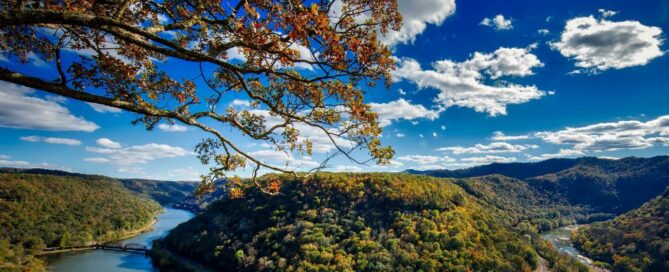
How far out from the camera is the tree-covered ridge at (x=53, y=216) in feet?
199

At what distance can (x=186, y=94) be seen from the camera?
5918mm

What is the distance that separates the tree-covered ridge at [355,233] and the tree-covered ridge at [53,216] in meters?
20.6

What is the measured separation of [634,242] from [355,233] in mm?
61816

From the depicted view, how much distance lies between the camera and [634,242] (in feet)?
230

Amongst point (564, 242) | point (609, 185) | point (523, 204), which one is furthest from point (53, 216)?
point (609, 185)

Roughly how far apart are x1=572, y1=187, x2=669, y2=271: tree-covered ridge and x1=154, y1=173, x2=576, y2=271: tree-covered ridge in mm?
21860

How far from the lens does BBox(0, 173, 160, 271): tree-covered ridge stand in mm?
60781

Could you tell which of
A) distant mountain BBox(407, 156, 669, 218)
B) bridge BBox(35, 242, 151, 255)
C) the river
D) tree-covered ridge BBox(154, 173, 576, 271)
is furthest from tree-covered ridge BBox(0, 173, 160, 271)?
distant mountain BBox(407, 156, 669, 218)

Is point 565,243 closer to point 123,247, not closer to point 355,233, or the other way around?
point 355,233

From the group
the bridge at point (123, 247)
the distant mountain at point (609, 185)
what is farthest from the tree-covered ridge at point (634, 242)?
the bridge at point (123, 247)

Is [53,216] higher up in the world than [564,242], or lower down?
higher up

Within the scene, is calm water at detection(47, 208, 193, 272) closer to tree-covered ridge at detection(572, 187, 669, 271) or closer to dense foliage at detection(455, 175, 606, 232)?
tree-covered ridge at detection(572, 187, 669, 271)

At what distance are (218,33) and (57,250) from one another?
83290 millimetres

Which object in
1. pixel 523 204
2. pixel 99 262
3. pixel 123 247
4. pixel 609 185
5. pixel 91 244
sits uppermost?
pixel 609 185
